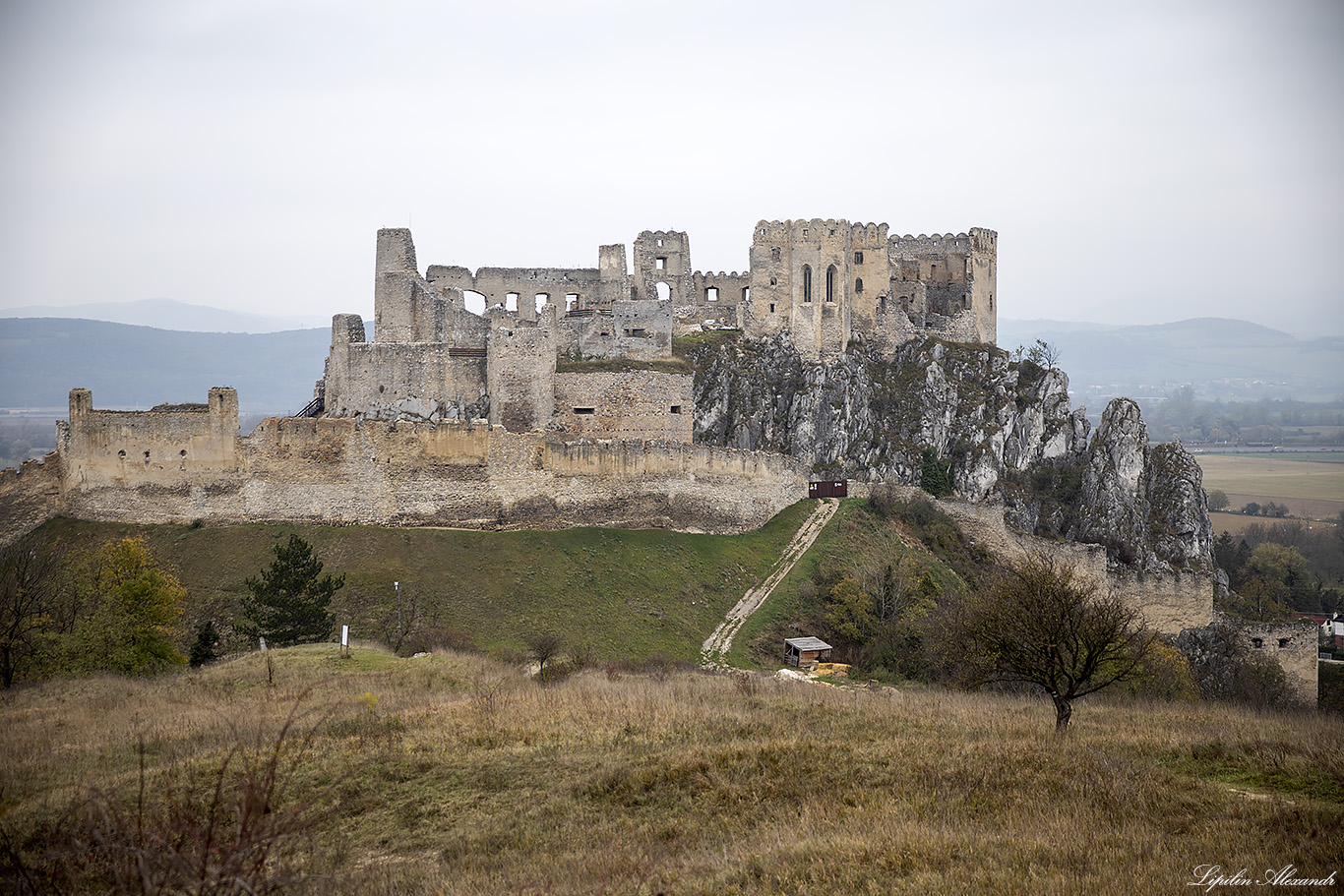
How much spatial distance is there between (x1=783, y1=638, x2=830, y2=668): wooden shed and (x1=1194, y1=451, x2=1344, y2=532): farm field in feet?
189

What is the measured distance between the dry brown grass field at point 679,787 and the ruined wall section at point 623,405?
74.8 ft

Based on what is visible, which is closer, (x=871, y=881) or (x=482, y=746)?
(x=871, y=881)

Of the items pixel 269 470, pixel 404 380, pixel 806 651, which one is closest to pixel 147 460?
pixel 269 470

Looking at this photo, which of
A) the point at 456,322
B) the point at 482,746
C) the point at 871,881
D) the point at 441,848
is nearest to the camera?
the point at 871,881

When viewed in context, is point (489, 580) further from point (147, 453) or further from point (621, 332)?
point (621, 332)

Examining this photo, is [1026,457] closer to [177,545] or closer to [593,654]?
[593,654]

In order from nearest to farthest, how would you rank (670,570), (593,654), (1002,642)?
1. (1002,642)
2. (593,654)
3. (670,570)

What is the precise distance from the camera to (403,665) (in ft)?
60.3

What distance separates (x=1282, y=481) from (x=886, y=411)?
7146 cm

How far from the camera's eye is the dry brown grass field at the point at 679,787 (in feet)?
26.6

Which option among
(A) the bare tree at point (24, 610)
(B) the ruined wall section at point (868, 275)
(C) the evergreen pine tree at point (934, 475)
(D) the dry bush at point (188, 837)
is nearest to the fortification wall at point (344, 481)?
(A) the bare tree at point (24, 610)

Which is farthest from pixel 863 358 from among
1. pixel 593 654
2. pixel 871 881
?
pixel 871 881

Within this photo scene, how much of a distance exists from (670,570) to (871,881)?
21431 mm

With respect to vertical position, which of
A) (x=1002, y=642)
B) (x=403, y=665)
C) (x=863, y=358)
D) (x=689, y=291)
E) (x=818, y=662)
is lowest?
(x=818, y=662)
